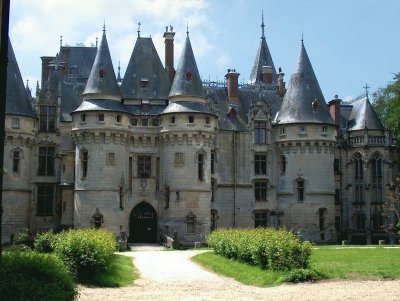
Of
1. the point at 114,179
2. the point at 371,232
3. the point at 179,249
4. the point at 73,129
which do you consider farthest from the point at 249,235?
the point at 371,232

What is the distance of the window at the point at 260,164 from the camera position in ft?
153

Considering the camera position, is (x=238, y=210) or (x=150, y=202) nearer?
(x=150, y=202)

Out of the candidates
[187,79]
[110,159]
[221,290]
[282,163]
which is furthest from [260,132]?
[221,290]

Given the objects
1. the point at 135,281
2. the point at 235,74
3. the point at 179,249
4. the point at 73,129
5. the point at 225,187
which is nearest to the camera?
the point at 135,281

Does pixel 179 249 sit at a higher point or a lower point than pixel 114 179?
lower

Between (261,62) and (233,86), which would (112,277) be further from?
(261,62)

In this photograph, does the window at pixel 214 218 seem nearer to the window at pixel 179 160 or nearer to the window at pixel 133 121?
the window at pixel 179 160

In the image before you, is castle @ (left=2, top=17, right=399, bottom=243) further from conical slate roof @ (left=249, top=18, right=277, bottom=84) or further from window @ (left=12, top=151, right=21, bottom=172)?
conical slate roof @ (left=249, top=18, right=277, bottom=84)

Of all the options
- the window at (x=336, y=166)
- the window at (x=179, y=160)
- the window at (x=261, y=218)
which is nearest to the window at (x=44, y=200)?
the window at (x=179, y=160)

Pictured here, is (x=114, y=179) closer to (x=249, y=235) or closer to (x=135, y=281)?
(x=249, y=235)

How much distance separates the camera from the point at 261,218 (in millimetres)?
46188

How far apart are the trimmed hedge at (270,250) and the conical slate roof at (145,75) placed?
714 inches

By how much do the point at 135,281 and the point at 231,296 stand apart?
17.4 ft

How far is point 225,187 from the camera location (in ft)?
149
